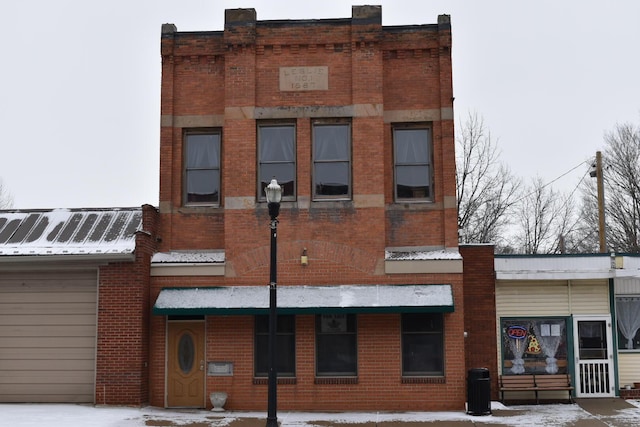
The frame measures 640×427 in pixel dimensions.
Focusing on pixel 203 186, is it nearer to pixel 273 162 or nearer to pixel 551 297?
pixel 273 162

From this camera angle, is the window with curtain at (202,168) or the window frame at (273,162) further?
the window with curtain at (202,168)

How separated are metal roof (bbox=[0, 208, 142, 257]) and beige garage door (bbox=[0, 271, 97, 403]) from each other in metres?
0.64

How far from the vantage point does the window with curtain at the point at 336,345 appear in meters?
18.4

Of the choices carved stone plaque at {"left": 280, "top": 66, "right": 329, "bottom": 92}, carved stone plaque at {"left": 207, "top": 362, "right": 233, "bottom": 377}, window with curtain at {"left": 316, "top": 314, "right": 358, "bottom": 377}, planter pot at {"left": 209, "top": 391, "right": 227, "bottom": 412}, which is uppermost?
carved stone plaque at {"left": 280, "top": 66, "right": 329, "bottom": 92}

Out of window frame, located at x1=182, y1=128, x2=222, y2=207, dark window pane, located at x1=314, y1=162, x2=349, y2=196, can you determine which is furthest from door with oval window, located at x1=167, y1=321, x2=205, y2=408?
dark window pane, located at x1=314, y1=162, x2=349, y2=196

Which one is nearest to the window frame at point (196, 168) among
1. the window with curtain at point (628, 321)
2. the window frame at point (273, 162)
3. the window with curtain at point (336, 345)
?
the window frame at point (273, 162)

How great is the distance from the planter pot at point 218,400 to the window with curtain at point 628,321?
1051 cm

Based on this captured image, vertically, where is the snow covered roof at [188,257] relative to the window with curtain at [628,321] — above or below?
above

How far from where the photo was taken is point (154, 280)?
18859 millimetres

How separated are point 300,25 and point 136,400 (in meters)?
9.86

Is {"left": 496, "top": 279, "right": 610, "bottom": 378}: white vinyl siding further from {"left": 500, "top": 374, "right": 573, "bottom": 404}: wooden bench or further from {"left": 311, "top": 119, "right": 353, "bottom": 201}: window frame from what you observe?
{"left": 311, "top": 119, "right": 353, "bottom": 201}: window frame

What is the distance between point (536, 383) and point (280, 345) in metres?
6.56

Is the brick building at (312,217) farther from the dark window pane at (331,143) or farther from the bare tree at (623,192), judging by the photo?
the bare tree at (623,192)

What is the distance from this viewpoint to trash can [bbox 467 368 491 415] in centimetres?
1725
